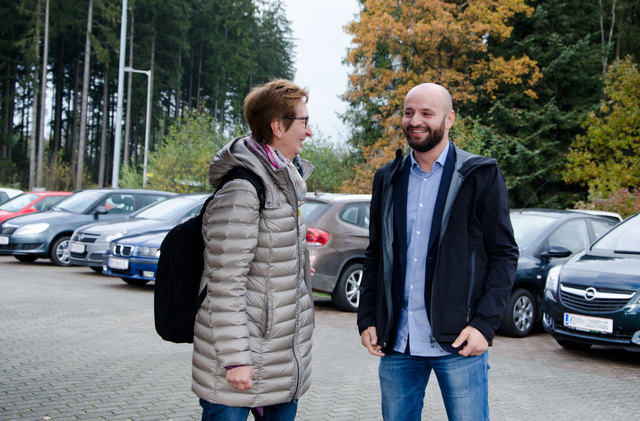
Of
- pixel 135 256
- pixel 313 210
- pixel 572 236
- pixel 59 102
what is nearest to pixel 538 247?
pixel 572 236

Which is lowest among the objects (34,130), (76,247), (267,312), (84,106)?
(76,247)

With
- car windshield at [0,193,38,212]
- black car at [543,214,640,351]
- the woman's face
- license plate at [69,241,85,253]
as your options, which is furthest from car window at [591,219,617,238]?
car windshield at [0,193,38,212]

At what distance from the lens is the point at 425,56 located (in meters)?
28.2

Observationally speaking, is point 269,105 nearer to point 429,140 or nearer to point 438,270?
point 429,140

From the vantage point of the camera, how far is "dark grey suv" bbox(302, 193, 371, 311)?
9.81 meters

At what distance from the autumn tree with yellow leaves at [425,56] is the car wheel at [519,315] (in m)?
16.9

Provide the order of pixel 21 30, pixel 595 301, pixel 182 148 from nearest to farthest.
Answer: pixel 595 301 → pixel 182 148 → pixel 21 30

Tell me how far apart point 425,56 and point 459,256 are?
26544 millimetres

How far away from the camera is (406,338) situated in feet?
9.61

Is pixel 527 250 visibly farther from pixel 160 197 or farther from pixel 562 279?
pixel 160 197

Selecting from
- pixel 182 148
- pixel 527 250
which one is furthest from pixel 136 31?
pixel 527 250

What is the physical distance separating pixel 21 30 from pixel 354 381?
47.7 meters

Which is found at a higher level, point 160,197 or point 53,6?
point 53,6

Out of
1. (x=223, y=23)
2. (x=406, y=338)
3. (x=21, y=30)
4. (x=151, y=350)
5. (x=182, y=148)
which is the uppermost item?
(x=223, y=23)
